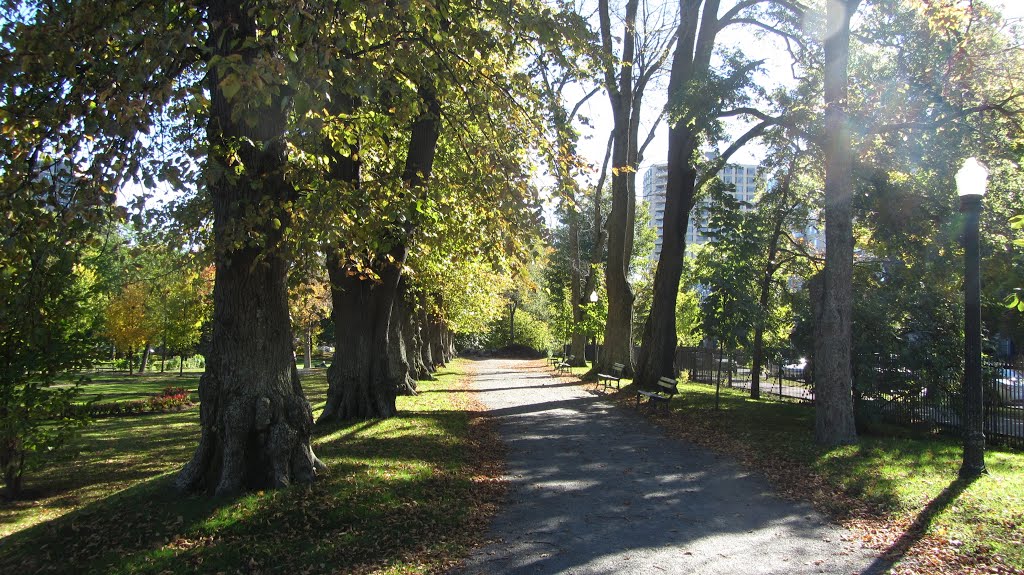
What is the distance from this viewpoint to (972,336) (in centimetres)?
830

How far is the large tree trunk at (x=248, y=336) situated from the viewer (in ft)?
22.7

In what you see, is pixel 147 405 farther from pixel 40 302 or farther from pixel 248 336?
pixel 248 336

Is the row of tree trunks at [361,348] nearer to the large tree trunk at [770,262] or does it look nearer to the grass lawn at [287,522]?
the grass lawn at [287,522]

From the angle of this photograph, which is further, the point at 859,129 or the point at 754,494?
the point at 859,129

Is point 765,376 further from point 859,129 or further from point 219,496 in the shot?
point 219,496

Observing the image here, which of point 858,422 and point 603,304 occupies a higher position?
point 603,304

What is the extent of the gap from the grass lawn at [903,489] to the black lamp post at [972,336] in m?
0.35

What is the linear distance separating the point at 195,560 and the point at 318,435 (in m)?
6.28

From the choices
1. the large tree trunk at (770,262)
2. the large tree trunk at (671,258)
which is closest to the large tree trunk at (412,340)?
the large tree trunk at (671,258)

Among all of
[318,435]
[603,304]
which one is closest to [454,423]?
[318,435]

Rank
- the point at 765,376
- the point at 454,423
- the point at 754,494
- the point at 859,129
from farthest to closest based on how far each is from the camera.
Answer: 1. the point at 765,376
2. the point at 454,423
3. the point at 859,129
4. the point at 754,494

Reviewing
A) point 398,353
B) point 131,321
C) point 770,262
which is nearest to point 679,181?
point 770,262

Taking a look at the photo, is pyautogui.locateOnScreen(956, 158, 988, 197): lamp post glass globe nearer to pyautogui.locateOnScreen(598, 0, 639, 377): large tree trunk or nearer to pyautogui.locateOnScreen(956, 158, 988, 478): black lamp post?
pyautogui.locateOnScreen(956, 158, 988, 478): black lamp post

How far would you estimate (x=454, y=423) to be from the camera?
45.3 feet
